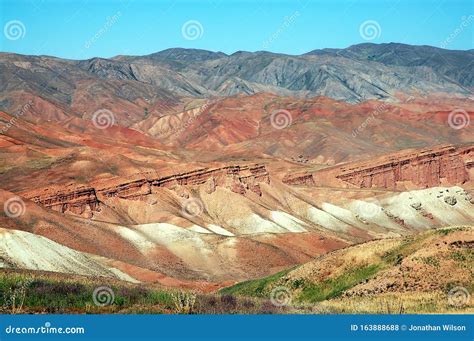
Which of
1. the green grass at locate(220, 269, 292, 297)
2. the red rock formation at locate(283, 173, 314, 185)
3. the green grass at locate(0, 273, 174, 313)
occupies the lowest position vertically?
the green grass at locate(0, 273, 174, 313)

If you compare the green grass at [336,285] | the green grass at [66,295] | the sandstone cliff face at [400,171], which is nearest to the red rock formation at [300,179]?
the sandstone cliff face at [400,171]

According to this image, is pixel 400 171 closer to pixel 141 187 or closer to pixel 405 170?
pixel 405 170

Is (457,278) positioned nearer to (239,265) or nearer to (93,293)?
(93,293)

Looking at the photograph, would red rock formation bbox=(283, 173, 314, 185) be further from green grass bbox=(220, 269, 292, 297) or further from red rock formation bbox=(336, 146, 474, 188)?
green grass bbox=(220, 269, 292, 297)

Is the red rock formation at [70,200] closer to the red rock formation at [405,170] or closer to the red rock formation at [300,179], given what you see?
the red rock formation at [300,179]

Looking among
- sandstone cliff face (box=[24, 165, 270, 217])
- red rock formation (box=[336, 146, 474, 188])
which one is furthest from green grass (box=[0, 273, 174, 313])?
red rock formation (box=[336, 146, 474, 188])

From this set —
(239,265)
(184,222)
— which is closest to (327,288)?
(239,265)

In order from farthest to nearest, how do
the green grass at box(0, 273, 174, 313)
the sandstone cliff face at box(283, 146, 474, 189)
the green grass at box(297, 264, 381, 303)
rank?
the sandstone cliff face at box(283, 146, 474, 189) < the green grass at box(297, 264, 381, 303) < the green grass at box(0, 273, 174, 313)
